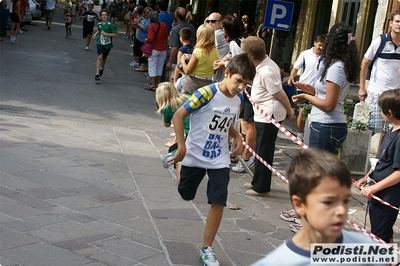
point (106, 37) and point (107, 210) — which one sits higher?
point (106, 37)

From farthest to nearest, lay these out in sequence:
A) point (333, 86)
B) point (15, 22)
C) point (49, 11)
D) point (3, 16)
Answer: point (49, 11) → point (3, 16) → point (15, 22) → point (333, 86)

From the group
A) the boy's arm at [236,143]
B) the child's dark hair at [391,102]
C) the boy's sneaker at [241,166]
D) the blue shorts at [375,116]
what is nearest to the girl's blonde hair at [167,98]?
the boy's sneaker at [241,166]

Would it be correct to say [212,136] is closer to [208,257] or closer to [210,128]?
[210,128]

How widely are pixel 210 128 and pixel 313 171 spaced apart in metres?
2.63

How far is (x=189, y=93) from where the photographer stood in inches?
344

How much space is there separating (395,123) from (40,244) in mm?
2770

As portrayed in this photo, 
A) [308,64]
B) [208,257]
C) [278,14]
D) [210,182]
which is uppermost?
[278,14]

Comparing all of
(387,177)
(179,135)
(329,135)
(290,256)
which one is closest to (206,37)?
(329,135)

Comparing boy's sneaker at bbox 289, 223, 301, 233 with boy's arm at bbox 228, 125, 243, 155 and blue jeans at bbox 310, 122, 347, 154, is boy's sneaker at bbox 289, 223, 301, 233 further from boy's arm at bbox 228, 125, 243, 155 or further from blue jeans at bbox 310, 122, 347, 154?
boy's arm at bbox 228, 125, 243, 155

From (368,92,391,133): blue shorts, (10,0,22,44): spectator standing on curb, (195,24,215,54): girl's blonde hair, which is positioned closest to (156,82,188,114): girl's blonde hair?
(195,24,215,54): girl's blonde hair

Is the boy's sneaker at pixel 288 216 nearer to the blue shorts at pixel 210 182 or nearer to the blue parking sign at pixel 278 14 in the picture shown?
the blue shorts at pixel 210 182

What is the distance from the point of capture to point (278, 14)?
1188cm

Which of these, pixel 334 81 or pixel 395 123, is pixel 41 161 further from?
pixel 395 123

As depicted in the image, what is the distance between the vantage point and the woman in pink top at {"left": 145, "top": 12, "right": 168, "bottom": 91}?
48.7ft
